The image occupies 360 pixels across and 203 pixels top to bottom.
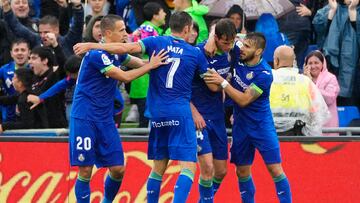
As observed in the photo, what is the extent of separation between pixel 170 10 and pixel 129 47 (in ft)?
16.7

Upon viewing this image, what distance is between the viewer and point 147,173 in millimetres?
15820

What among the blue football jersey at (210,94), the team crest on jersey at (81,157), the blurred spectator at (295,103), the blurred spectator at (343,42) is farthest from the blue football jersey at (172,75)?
the blurred spectator at (343,42)

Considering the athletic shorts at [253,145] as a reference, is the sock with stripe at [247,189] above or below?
below

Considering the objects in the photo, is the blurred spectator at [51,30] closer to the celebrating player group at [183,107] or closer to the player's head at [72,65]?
the player's head at [72,65]

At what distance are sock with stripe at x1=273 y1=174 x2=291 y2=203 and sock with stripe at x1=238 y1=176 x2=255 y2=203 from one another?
0.32 meters

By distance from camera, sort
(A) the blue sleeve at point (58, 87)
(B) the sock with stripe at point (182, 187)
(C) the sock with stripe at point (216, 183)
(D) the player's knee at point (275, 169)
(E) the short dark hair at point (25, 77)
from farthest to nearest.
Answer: (E) the short dark hair at point (25, 77) → (A) the blue sleeve at point (58, 87) → (C) the sock with stripe at point (216, 183) → (D) the player's knee at point (275, 169) → (B) the sock with stripe at point (182, 187)

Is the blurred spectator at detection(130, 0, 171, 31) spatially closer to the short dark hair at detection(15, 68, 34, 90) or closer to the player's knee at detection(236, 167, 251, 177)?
the short dark hair at detection(15, 68, 34, 90)

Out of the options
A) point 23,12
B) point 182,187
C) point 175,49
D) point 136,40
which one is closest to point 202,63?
point 175,49

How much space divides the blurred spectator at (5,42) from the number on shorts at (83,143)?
471 cm

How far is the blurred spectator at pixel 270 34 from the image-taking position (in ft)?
57.3

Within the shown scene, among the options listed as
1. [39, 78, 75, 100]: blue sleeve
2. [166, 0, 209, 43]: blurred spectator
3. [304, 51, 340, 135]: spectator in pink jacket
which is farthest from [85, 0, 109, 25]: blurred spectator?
[304, 51, 340, 135]: spectator in pink jacket

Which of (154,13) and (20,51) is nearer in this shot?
(20,51)

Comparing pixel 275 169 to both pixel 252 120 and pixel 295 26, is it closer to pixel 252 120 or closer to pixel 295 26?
pixel 252 120

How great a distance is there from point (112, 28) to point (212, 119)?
1.73 meters
